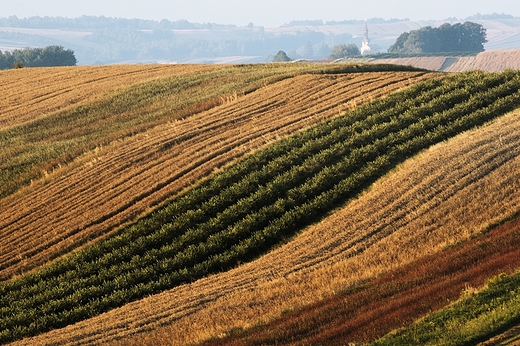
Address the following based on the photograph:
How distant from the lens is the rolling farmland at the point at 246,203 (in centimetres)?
2402

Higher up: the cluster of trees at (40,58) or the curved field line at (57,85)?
the curved field line at (57,85)

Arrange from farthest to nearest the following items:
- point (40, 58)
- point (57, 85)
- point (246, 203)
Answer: point (40, 58), point (57, 85), point (246, 203)

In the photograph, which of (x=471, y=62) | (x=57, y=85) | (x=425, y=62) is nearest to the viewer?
(x=57, y=85)

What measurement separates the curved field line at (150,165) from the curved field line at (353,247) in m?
7.88

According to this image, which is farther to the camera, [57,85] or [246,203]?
[57,85]

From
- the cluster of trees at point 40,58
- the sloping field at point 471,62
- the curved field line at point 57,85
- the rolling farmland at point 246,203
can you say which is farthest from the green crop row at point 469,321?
the cluster of trees at point 40,58

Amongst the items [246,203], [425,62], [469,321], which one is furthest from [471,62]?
[469,321]

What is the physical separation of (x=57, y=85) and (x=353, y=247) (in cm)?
4853

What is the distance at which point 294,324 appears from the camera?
58.6ft

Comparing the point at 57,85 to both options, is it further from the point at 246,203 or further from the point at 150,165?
the point at 246,203

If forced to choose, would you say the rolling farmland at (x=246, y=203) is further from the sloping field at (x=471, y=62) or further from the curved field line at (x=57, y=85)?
the sloping field at (x=471, y=62)

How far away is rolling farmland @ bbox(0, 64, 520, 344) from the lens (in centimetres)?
2402

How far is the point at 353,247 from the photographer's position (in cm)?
2578

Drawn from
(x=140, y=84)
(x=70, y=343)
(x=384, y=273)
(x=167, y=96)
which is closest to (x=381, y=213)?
(x=384, y=273)
